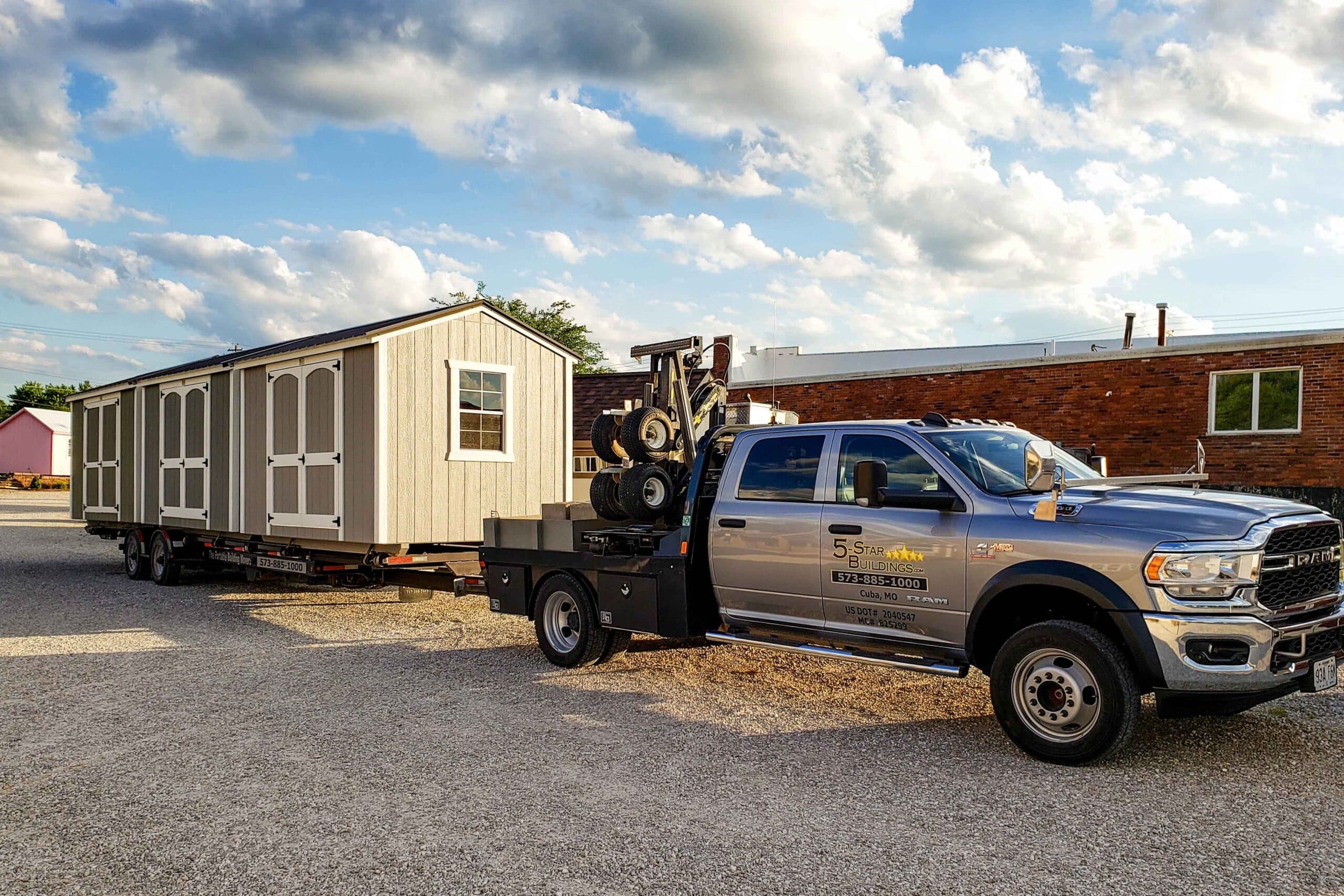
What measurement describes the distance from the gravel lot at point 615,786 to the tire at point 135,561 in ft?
25.8

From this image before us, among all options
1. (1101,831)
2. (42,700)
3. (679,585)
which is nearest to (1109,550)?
(1101,831)

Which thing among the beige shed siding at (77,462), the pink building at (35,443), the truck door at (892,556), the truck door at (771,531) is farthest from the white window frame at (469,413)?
the pink building at (35,443)

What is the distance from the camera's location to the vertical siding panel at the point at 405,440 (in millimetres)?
11805

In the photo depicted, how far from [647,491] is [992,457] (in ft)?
9.06

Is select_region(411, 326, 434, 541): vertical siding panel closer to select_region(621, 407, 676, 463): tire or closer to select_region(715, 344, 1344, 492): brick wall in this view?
select_region(621, 407, 676, 463): tire

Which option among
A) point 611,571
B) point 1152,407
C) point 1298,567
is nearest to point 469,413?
point 611,571

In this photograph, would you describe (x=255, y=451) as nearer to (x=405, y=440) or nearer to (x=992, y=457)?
(x=405, y=440)

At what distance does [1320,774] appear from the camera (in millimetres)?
5742

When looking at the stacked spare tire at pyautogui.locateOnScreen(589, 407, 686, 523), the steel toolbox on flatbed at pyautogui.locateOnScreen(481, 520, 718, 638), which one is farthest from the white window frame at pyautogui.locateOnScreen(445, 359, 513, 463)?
the stacked spare tire at pyautogui.locateOnScreen(589, 407, 686, 523)

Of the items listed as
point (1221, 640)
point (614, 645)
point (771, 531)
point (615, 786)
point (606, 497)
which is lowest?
point (615, 786)

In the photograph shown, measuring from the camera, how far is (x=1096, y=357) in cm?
2134

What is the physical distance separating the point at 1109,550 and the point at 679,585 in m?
3.18

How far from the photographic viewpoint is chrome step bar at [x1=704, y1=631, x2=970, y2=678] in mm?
6336

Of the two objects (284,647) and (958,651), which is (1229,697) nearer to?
(958,651)
